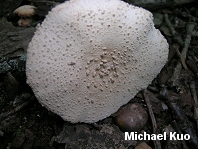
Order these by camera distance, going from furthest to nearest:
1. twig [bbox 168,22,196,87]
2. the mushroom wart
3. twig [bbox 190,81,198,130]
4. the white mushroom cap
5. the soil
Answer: the white mushroom cap
twig [bbox 168,22,196,87]
twig [bbox 190,81,198,130]
the soil
the mushroom wart

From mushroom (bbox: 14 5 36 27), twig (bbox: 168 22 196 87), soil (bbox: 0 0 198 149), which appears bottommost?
soil (bbox: 0 0 198 149)

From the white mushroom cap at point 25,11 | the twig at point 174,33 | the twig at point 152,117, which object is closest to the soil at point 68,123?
the twig at point 152,117

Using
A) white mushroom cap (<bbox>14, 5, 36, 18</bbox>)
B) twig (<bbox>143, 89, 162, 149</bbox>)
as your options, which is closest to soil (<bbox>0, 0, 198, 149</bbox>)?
twig (<bbox>143, 89, 162, 149</bbox>)

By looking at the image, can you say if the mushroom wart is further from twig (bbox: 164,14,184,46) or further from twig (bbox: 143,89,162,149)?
twig (bbox: 164,14,184,46)

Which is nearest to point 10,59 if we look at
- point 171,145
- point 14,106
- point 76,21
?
point 14,106

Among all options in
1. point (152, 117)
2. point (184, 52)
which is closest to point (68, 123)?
point (152, 117)

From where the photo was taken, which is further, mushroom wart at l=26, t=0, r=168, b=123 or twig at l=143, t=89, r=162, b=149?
twig at l=143, t=89, r=162, b=149

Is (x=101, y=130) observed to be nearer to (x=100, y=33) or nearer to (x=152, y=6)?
(x=100, y=33)
